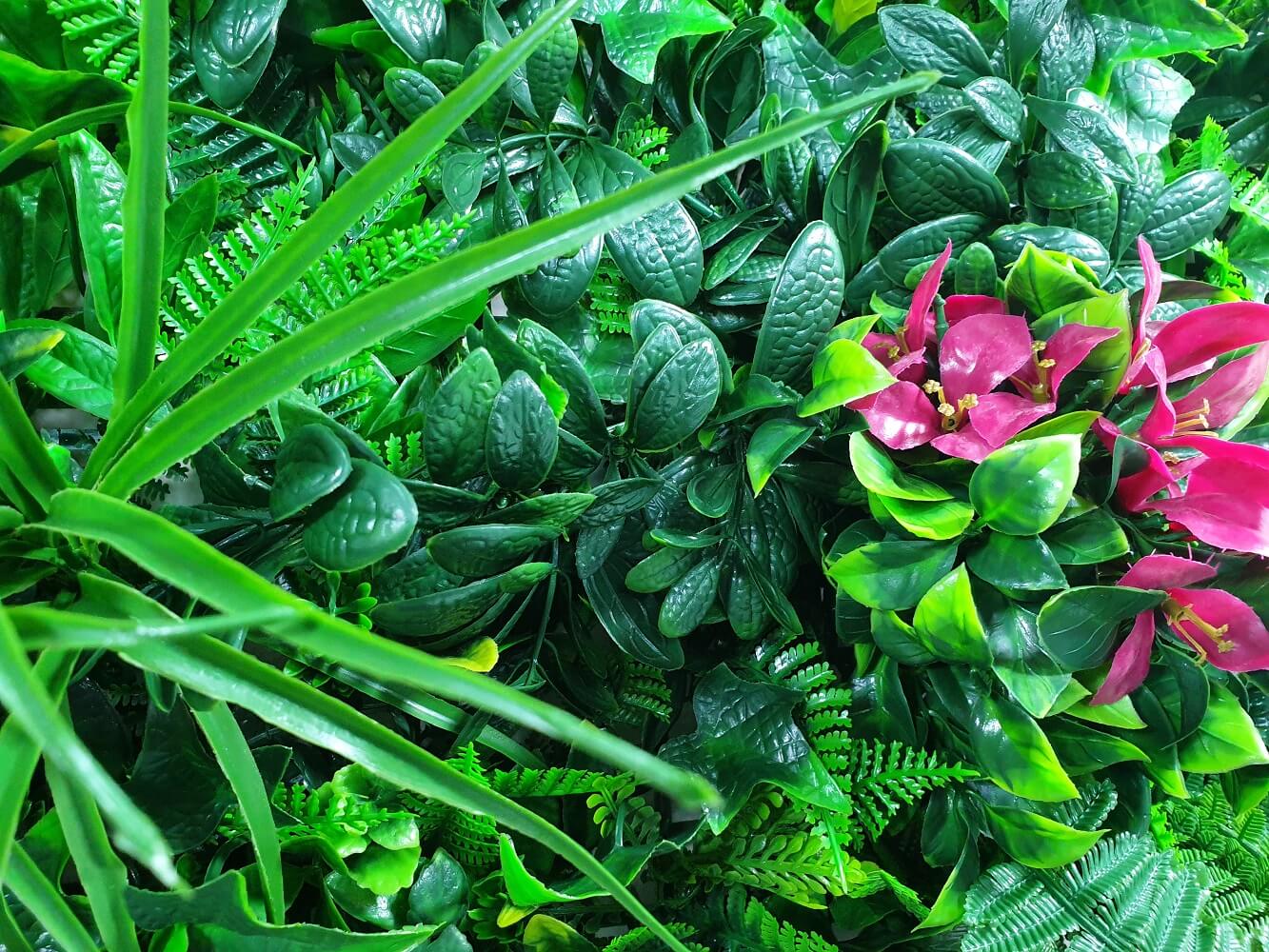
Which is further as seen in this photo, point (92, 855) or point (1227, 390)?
point (1227, 390)

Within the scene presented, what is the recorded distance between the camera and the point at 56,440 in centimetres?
53

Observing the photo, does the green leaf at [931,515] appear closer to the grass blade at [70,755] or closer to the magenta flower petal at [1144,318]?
the magenta flower petal at [1144,318]

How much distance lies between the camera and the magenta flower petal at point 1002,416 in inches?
19.1

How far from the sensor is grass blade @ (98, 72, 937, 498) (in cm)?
28

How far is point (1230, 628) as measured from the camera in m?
0.48

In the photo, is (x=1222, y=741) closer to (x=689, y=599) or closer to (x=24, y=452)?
(x=689, y=599)

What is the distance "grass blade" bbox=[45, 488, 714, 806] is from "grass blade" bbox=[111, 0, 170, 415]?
0.28 ft

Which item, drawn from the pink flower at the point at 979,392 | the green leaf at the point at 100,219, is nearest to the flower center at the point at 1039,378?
the pink flower at the point at 979,392

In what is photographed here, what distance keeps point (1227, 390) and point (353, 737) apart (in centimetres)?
51

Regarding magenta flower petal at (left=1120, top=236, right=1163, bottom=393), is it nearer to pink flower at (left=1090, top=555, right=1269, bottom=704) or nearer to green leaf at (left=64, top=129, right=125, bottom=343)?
pink flower at (left=1090, top=555, right=1269, bottom=704)

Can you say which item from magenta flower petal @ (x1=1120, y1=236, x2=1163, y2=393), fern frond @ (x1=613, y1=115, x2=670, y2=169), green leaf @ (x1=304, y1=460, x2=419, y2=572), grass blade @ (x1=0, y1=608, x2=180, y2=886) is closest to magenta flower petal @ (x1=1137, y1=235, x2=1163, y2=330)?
magenta flower petal @ (x1=1120, y1=236, x2=1163, y2=393)

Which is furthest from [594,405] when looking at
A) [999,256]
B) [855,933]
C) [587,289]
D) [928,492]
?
[855,933]

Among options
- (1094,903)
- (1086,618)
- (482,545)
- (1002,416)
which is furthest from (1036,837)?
(482,545)

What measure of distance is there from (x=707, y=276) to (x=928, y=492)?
0.70 ft
